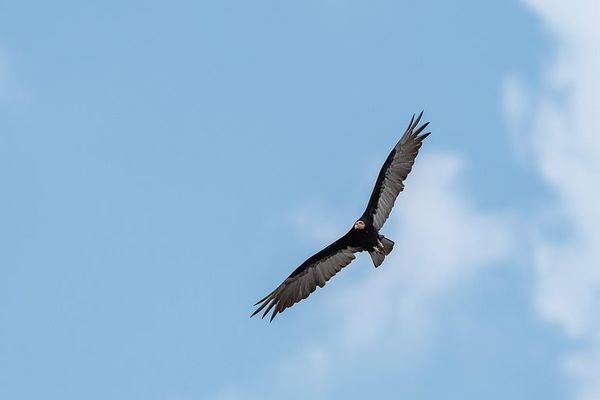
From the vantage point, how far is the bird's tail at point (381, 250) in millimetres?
38719

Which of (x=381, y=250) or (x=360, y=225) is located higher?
(x=360, y=225)

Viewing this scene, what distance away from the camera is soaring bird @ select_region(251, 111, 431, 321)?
3847 centimetres

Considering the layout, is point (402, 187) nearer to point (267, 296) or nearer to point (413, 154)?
point (413, 154)

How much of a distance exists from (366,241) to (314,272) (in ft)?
6.51

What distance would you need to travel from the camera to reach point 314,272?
4019cm

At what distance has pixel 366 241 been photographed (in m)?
39.0

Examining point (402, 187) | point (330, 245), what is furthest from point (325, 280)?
point (402, 187)

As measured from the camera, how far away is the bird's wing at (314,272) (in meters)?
39.8

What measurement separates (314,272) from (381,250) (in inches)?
92.3

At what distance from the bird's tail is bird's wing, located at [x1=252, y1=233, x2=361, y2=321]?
3.08ft

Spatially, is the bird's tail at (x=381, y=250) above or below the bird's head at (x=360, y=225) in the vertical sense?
below

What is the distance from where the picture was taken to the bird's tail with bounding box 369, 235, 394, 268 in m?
38.7

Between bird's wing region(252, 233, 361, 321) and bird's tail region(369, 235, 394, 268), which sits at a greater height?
bird's wing region(252, 233, 361, 321)

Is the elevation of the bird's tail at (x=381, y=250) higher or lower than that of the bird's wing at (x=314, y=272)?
lower
